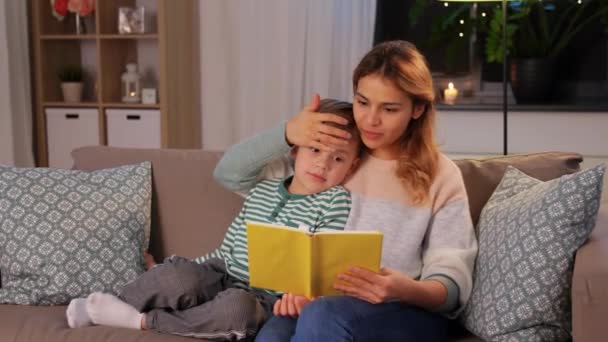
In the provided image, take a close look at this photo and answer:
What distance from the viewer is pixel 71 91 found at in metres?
4.10

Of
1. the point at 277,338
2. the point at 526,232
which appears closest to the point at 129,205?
the point at 277,338

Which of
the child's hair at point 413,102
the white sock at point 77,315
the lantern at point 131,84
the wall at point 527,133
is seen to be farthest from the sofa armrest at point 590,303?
the lantern at point 131,84

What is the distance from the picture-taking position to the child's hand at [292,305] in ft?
5.40

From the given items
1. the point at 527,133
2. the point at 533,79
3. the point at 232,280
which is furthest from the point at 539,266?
the point at 533,79

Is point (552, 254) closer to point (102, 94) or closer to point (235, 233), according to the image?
point (235, 233)

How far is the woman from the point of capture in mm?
1646

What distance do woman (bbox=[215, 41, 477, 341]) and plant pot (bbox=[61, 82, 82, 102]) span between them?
7.61 ft

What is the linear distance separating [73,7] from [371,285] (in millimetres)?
2895

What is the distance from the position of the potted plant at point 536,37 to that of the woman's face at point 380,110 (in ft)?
6.62

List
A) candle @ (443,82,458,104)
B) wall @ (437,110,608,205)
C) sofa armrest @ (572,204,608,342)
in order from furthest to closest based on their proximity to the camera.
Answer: candle @ (443,82,458,104) → wall @ (437,110,608,205) → sofa armrest @ (572,204,608,342)

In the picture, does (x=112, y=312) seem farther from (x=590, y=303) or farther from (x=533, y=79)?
(x=533, y=79)

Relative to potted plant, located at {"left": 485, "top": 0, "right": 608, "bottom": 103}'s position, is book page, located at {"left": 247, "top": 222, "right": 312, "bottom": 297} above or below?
below

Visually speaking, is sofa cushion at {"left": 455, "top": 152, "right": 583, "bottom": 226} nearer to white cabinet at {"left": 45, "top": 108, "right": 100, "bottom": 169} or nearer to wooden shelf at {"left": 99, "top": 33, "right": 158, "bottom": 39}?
wooden shelf at {"left": 99, "top": 33, "right": 158, "bottom": 39}

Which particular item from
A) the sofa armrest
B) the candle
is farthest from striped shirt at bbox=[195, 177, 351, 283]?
the candle
